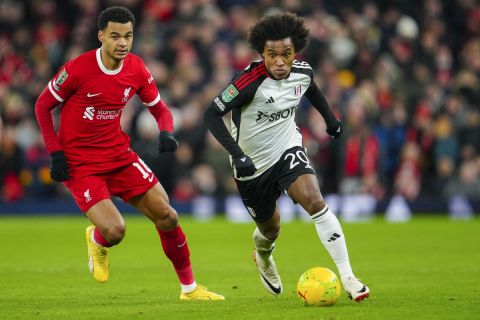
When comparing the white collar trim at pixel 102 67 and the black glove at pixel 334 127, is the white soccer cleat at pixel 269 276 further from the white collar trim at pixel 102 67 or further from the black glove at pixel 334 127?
the white collar trim at pixel 102 67

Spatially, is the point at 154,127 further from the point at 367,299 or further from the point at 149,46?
the point at 367,299

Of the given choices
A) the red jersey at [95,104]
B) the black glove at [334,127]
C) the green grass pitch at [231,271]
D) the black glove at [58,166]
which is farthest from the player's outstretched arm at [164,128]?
the black glove at [334,127]

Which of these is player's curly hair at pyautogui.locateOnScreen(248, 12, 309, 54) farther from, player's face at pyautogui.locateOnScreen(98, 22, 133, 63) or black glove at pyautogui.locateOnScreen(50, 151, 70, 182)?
black glove at pyautogui.locateOnScreen(50, 151, 70, 182)

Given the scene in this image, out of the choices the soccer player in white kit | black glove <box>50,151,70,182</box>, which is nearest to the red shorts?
black glove <box>50,151,70,182</box>

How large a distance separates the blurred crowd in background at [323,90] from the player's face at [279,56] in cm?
1148

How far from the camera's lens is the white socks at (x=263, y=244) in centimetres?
1048

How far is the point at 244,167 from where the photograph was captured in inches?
365

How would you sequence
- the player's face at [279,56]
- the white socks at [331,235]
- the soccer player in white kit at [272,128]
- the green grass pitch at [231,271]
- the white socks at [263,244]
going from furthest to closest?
the white socks at [263,244] < the player's face at [279,56] < the soccer player in white kit at [272,128] < the white socks at [331,235] < the green grass pitch at [231,271]

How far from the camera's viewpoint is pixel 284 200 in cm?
2152

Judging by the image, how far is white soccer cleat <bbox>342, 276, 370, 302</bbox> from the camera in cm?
895

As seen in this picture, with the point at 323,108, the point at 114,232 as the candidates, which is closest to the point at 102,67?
the point at 114,232

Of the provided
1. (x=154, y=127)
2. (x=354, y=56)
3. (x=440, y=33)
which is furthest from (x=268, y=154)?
(x=440, y=33)

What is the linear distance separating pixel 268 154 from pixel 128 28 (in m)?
1.77

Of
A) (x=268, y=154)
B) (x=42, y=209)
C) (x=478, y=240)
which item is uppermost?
(x=268, y=154)
